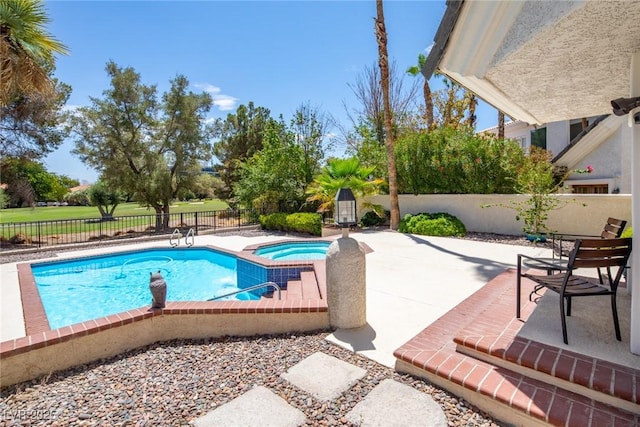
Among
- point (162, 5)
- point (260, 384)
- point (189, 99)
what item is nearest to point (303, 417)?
point (260, 384)

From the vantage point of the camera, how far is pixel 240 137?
2994cm

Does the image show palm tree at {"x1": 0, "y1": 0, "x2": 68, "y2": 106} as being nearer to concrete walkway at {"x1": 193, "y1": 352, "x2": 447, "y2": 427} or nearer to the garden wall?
concrete walkway at {"x1": 193, "y1": 352, "x2": 447, "y2": 427}

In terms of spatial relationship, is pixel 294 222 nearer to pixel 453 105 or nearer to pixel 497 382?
pixel 497 382

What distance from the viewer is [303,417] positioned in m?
2.91

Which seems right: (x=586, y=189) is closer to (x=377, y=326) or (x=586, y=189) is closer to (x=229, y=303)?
(x=377, y=326)

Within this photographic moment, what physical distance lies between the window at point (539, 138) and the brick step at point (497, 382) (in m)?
A: 18.7

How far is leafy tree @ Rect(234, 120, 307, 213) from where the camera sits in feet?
56.2

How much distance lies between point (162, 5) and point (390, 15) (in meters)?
10.1

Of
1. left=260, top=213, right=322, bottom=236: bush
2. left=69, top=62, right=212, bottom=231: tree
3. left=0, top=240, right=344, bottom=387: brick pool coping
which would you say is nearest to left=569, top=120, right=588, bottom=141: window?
left=260, top=213, right=322, bottom=236: bush

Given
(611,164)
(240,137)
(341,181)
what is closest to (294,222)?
(341,181)

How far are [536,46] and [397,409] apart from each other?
11.1 feet

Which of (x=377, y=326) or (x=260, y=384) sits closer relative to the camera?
(x=260, y=384)

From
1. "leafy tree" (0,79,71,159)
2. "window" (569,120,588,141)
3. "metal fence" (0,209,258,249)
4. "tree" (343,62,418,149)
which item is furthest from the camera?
"tree" (343,62,418,149)

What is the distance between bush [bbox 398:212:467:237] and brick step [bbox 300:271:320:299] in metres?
6.79
